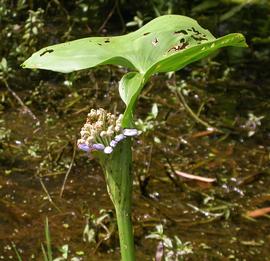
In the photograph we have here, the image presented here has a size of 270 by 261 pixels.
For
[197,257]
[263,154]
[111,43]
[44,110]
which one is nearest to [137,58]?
[111,43]

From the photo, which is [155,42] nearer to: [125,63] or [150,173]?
[125,63]

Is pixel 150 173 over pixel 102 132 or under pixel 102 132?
under

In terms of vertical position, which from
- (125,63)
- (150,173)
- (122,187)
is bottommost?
(150,173)

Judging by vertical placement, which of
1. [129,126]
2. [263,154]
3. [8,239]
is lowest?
[263,154]

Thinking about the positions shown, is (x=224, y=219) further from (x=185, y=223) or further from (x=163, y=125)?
(x=163, y=125)

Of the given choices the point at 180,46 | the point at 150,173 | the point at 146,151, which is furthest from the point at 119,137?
the point at 146,151

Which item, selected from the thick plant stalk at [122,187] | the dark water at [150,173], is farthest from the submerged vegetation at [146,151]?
the thick plant stalk at [122,187]

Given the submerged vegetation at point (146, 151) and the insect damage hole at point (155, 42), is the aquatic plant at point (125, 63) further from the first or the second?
the submerged vegetation at point (146, 151)
